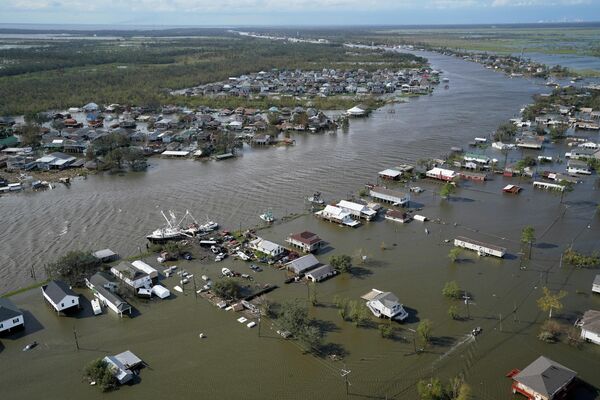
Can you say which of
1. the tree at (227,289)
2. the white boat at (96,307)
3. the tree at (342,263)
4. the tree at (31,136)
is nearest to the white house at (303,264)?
the tree at (342,263)

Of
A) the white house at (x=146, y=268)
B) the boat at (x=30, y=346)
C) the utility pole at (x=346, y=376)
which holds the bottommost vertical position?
the boat at (x=30, y=346)

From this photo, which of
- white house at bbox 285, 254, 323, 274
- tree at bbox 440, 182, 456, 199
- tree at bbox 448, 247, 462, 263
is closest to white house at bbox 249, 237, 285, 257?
white house at bbox 285, 254, 323, 274

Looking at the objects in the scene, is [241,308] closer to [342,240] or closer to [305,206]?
[342,240]

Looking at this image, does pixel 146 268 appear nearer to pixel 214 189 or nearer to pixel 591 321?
pixel 214 189

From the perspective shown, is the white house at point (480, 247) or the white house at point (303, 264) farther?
the white house at point (480, 247)

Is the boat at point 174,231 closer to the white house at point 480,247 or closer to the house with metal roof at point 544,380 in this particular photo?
the white house at point 480,247

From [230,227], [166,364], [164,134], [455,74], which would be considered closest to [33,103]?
[164,134]

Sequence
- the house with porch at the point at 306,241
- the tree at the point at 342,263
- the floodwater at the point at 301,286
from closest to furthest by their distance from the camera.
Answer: the floodwater at the point at 301,286 → the tree at the point at 342,263 → the house with porch at the point at 306,241
